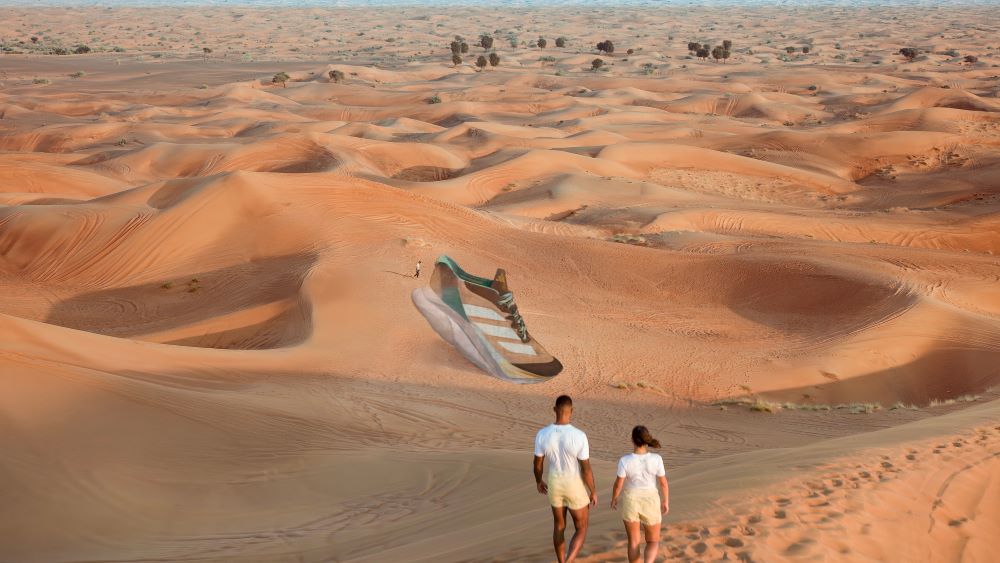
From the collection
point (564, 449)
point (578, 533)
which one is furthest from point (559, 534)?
point (564, 449)

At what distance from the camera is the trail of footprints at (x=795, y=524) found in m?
5.41

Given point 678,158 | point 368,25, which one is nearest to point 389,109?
point 678,158

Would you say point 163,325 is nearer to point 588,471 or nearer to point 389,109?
point 588,471

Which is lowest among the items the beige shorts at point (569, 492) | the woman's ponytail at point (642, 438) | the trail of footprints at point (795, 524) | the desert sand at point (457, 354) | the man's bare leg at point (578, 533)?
the desert sand at point (457, 354)

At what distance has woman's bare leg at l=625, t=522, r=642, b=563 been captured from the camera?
5.20 meters

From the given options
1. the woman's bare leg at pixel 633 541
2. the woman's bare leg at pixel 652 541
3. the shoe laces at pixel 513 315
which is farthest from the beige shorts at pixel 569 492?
the shoe laces at pixel 513 315

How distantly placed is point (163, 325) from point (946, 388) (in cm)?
1300

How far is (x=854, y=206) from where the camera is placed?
29.7 metres

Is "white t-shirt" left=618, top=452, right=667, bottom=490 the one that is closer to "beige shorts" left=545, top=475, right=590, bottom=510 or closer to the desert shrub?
"beige shorts" left=545, top=475, right=590, bottom=510

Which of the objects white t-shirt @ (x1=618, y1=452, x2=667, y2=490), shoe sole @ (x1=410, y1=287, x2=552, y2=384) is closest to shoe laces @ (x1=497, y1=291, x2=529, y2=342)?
shoe sole @ (x1=410, y1=287, x2=552, y2=384)

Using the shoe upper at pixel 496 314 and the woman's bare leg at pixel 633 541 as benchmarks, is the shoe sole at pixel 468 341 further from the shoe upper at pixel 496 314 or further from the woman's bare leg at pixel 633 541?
the woman's bare leg at pixel 633 541

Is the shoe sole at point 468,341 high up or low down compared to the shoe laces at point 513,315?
down

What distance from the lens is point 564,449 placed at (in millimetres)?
5367

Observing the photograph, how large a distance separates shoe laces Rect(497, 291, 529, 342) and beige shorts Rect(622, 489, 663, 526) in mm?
8405
